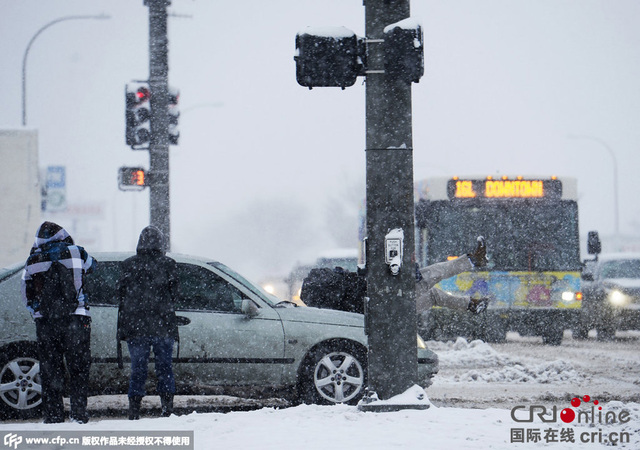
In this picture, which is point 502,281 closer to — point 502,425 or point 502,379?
point 502,379

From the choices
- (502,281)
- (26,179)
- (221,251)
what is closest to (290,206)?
(221,251)

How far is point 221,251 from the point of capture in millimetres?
144750

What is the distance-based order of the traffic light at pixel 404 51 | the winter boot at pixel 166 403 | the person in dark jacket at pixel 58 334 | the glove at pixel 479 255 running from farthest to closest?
the glove at pixel 479 255 < the winter boot at pixel 166 403 < the person in dark jacket at pixel 58 334 < the traffic light at pixel 404 51

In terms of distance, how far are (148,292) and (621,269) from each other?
49.1ft

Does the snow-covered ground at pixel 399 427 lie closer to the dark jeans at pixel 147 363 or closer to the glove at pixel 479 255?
the dark jeans at pixel 147 363

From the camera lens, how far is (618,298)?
1984 centimetres

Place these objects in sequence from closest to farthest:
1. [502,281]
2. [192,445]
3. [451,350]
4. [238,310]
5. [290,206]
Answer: [192,445] < [238,310] < [451,350] < [502,281] < [290,206]

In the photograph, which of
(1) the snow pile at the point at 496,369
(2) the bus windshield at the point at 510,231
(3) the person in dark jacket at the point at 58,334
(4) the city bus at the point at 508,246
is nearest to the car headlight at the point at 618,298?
(4) the city bus at the point at 508,246

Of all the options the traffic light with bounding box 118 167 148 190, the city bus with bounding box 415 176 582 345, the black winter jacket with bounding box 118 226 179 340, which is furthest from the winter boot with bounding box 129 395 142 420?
the city bus with bounding box 415 176 582 345

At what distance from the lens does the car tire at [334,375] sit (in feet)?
30.7

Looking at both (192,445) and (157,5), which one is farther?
(157,5)

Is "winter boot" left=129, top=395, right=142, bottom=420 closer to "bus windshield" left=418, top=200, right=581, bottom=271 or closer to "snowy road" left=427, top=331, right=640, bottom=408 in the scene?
"snowy road" left=427, top=331, right=640, bottom=408

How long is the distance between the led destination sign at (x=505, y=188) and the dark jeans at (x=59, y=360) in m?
10.8

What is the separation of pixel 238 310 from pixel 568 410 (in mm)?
3399
